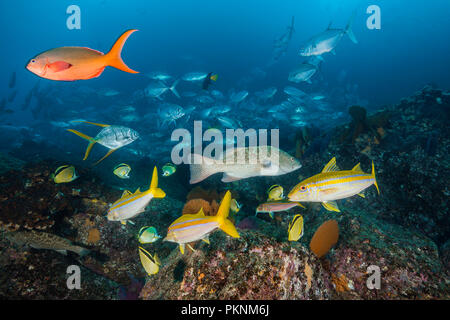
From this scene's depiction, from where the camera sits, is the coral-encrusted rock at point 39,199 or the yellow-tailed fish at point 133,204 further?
the coral-encrusted rock at point 39,199

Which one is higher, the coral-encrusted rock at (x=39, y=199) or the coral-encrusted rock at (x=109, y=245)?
the coral-encrusted rock at (x=39, y=199)

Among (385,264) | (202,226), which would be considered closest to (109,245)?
(202,226)

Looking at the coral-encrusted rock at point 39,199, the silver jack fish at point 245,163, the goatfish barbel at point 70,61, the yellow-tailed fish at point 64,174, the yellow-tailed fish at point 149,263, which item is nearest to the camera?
the goatfish barbel at point 70,61

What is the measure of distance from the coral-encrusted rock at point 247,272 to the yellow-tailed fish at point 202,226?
1.20 ft

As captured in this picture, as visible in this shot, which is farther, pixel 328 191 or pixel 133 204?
pixel 133 204

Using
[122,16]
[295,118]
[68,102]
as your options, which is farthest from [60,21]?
[295,118]

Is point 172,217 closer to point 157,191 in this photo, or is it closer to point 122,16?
point 157,191

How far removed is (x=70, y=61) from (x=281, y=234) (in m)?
3.42

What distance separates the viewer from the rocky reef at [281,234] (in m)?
2.04

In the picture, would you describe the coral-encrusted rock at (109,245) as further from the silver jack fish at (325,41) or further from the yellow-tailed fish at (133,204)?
the silver jack fish at (325,41)

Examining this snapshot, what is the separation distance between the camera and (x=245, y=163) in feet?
9.30
